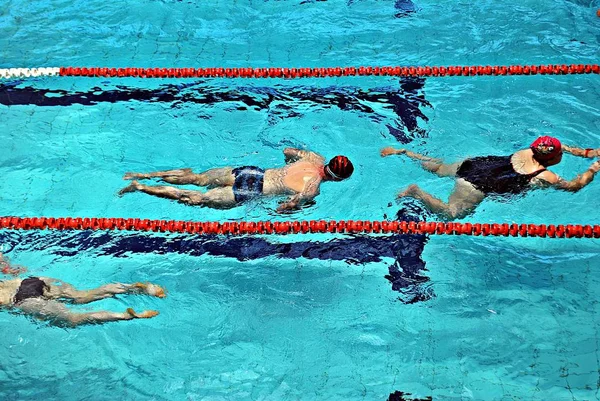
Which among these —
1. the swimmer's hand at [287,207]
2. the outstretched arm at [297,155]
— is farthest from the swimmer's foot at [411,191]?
the swimmer's hand at [287,207]

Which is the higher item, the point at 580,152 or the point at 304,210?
the point at 580,152

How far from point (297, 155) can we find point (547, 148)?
182cm

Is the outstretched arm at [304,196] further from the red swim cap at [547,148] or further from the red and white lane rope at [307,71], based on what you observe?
the red and white lane rope at [307,71]

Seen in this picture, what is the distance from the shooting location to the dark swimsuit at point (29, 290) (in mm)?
4598

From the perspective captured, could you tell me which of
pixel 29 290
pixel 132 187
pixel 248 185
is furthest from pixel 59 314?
pixel 248 185

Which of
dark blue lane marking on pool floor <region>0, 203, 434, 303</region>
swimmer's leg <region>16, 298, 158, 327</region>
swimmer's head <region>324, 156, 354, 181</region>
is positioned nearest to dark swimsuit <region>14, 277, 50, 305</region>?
swimmer's leg <region>16, 298, 158, 327</region>

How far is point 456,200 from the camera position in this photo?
5.27 metres

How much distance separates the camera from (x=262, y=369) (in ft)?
14.9

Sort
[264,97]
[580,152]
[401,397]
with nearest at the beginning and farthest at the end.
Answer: [401,397] → [580,152] → [264,97]

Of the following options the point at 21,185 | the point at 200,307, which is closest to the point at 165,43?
the point at 21,185

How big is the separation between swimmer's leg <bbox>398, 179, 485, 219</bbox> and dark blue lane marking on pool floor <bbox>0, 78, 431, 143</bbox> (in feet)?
3.67

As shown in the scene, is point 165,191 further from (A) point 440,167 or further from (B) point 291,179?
(A) point 440,167

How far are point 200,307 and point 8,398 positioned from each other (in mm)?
1305

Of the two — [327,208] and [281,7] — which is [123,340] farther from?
[281,7]
